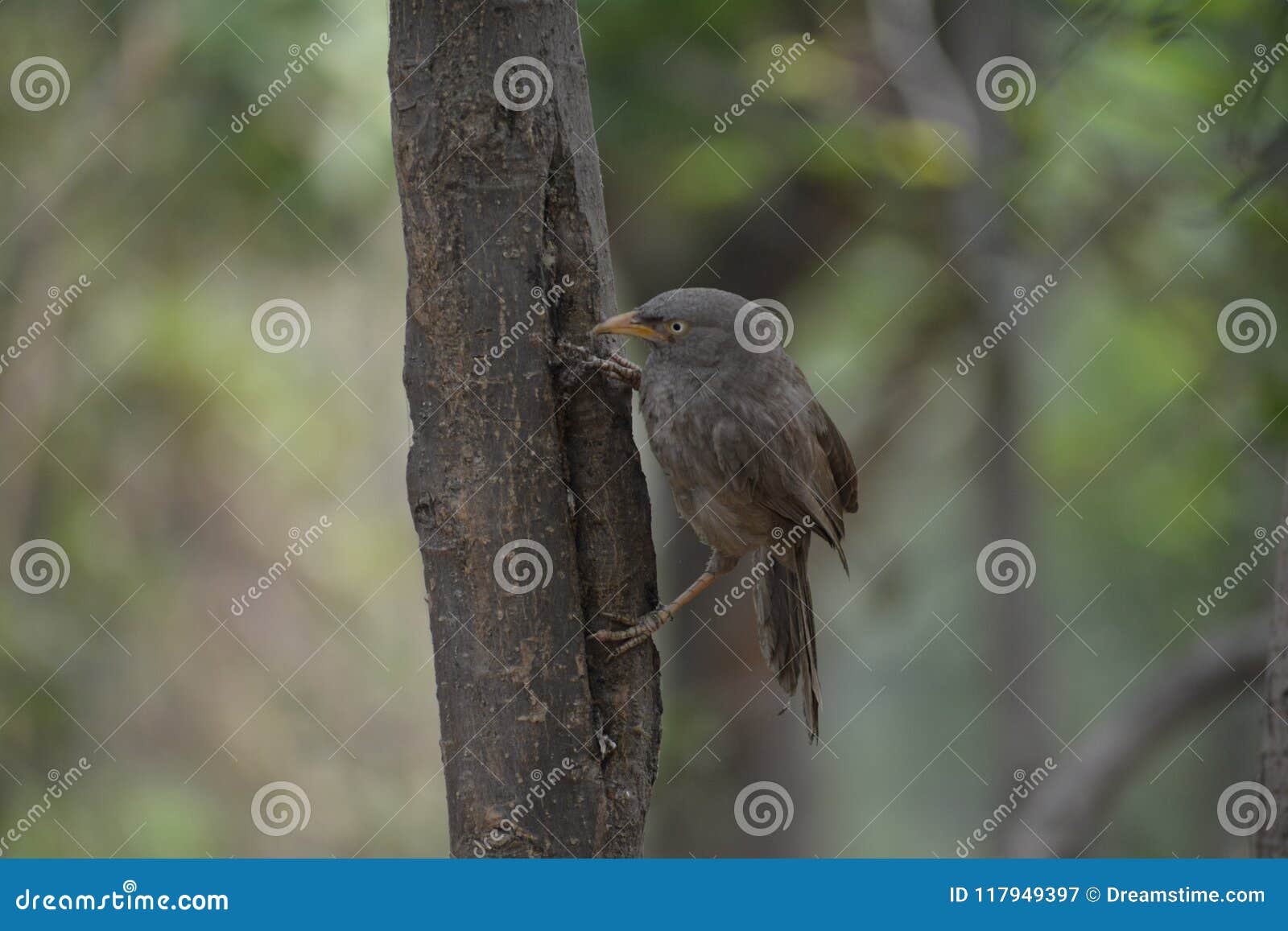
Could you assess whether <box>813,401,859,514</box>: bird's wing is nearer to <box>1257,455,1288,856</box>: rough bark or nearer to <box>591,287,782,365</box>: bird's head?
<box>591,287,782,365</box>: bird's head

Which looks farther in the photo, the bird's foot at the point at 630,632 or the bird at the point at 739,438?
the bird at the point at 739,438

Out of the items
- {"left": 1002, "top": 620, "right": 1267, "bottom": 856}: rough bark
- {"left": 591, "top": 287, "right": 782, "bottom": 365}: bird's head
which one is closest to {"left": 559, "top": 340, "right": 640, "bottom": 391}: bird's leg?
{"left": 591, "top": 287, "right": 782, "bottom": 365}: bird's head

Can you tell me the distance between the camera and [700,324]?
4453mm

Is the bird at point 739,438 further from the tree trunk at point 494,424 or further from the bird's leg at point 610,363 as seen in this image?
the tree trunk at point 494,424

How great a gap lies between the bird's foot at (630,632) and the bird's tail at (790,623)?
1046 mm

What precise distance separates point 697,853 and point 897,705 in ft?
37.3

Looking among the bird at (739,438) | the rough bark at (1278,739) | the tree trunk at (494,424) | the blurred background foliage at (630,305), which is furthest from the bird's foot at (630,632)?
the blurred background foliage at (630,305)

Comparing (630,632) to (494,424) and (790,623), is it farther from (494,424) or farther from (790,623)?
(790,623)

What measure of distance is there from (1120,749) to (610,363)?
4.84 metres

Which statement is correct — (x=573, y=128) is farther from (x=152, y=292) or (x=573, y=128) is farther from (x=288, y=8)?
(x=152, y=292)

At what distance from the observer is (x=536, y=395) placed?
12.2 ft

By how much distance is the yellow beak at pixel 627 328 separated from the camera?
3.89m

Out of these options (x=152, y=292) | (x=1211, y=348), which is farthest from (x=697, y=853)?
(x=152, y=292)

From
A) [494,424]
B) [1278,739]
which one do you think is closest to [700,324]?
[494,424]
